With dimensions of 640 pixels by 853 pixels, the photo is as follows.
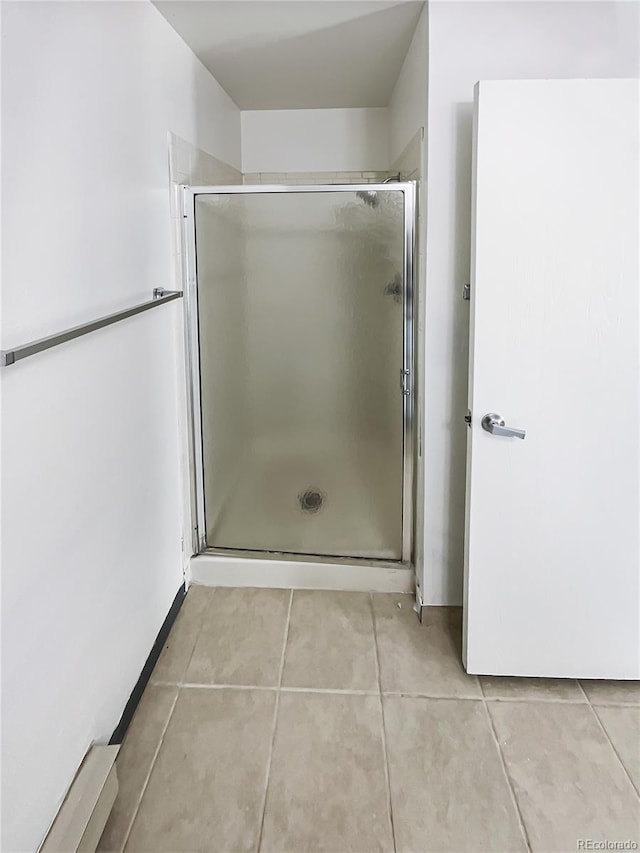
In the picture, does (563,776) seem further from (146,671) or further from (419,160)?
(419,160)

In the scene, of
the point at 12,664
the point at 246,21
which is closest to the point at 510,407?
the point at 12,664

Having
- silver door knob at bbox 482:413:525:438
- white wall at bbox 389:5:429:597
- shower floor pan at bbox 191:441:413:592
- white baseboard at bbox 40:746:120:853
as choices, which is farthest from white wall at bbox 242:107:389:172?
white baseboard at bbox 40:746:120:853

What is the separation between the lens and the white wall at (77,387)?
3.94 ft

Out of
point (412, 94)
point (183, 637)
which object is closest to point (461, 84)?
point (412, 94)

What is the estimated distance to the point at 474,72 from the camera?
2055 millimetres

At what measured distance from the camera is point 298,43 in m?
2.43

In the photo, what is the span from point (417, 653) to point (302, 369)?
1097mm

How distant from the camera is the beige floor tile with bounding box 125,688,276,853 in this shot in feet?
4.86

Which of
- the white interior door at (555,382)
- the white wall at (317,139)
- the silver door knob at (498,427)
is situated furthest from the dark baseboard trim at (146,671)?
the white wall at (317,139)

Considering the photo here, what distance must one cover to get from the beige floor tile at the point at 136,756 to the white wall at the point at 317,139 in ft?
9.47

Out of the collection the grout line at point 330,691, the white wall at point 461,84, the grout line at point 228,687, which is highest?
the white wall at point 461,84

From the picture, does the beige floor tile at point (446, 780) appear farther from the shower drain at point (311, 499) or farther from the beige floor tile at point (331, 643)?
the shower drain at point (311, 499)

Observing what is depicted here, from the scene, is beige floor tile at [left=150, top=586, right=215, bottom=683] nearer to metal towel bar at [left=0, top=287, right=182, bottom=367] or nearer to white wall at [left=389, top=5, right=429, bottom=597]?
white wall at [left=389, top=5, right=429, bottom=597]

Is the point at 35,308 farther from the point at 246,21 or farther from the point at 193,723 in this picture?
the point at 246,21
